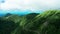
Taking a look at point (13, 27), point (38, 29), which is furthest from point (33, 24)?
point (13, 27)

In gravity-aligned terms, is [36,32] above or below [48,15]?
below

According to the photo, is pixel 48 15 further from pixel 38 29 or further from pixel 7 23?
pixel 7 23

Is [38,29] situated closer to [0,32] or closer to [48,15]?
[48,15]

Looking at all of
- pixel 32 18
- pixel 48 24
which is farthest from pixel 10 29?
pixel 48 24

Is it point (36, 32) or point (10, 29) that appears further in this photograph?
point (10, 29)

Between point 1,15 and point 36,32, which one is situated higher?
point 1,15

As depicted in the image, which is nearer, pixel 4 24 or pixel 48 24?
pixel 48 24
